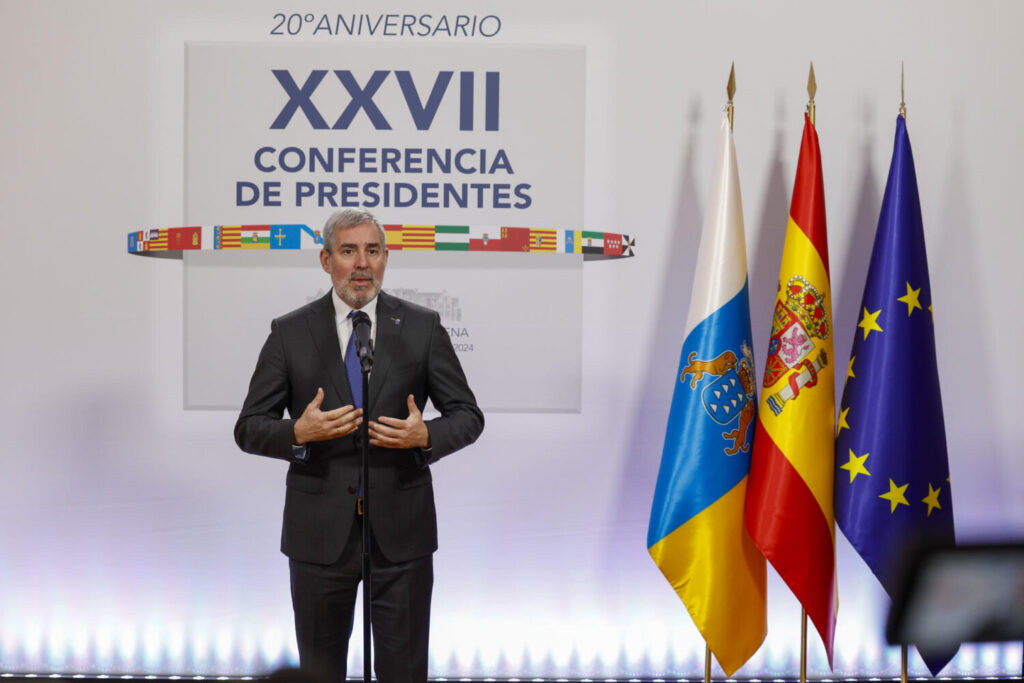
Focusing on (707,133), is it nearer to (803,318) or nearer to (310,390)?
(803,318)

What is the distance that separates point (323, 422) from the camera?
2.19m

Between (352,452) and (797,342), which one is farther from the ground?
(797,342)

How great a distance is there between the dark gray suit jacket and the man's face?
0.10 meters

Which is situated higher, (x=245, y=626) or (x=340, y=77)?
(x=340, y=77)

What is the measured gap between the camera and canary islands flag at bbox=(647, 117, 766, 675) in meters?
2.90

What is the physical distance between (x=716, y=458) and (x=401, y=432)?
122 cm

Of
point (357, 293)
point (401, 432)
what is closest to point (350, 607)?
point (401, 432)

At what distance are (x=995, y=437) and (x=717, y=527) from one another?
4.59 feet

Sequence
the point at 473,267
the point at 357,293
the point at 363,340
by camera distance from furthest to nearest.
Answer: the point at 473,267
the point at 357,293
the point at 363,340

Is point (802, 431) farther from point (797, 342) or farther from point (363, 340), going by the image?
point (363, 340)

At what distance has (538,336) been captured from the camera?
11.2ft

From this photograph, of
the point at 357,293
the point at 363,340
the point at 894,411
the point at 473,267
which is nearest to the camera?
the point at 363,340

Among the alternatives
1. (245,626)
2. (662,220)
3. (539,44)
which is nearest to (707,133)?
(662,220)

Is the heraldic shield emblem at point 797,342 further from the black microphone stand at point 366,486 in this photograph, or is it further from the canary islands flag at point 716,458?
the black microphone stand at point 366,486
